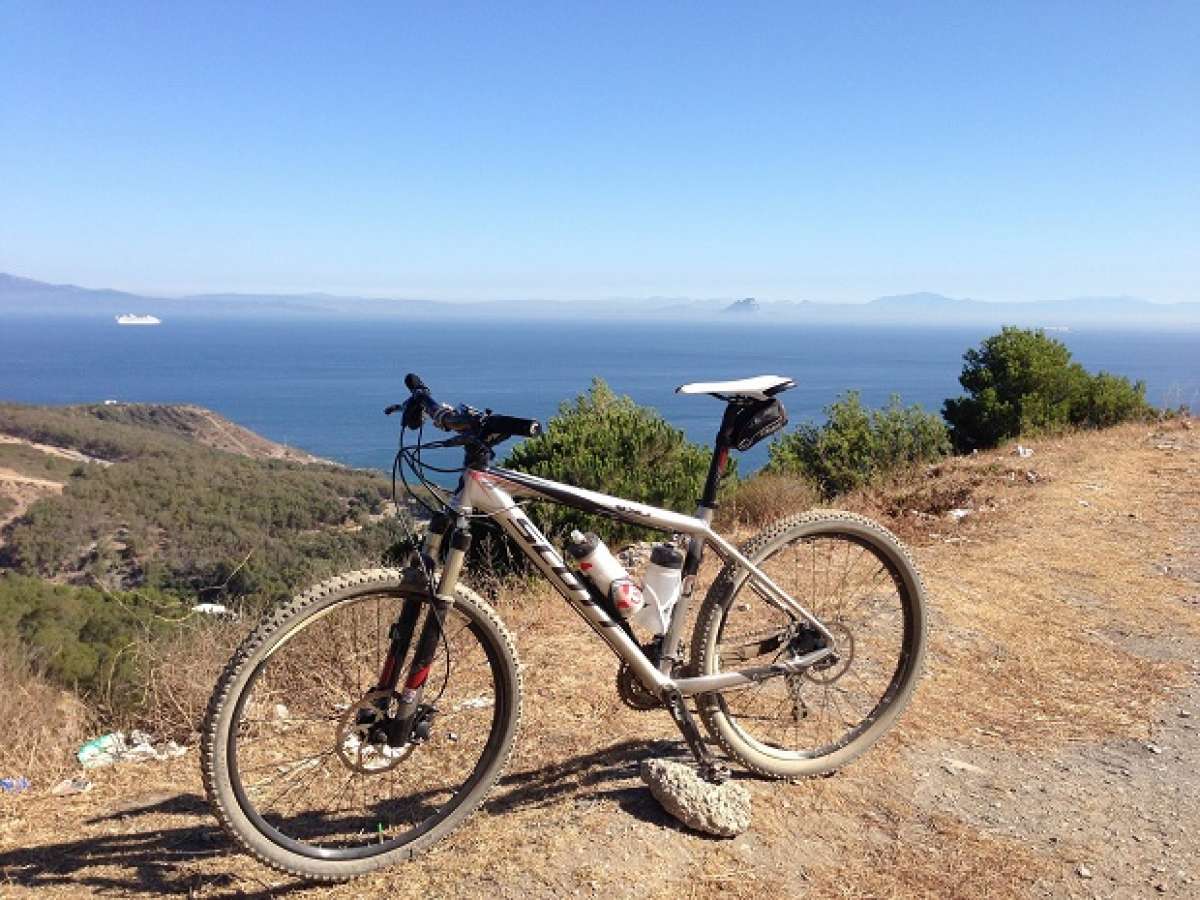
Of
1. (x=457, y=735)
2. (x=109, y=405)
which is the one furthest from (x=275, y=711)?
(x=109, y=405)

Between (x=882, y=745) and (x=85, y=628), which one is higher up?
(x=882, y=745)

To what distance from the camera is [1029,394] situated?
18.5 meters

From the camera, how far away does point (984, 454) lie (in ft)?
38.9

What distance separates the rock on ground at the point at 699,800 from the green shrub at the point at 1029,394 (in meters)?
16.3

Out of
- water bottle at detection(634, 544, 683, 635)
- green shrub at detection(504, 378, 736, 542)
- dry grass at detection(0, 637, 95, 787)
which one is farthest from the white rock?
green shrub at detection(504, 378, 736, 542)

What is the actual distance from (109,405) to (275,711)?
79227 millimetres

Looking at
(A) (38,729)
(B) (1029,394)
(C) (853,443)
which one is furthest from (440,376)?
(A) (38,729)

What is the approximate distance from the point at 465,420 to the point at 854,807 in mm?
2015

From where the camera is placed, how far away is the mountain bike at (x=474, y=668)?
2439 mm

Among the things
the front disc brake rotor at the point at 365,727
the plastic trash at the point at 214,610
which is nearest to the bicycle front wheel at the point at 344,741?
the front disc brake rotor at the point at 365,727

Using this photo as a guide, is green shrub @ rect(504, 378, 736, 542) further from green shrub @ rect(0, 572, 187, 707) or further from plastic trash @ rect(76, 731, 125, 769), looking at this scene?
plastic trash @ rect(76, 731, 125, 769)

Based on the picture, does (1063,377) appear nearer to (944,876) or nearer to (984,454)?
(984,454)

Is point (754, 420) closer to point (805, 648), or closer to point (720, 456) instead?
point (720, 456)

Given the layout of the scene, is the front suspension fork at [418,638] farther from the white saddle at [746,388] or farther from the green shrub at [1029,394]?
the green shrub at [1029,394]
